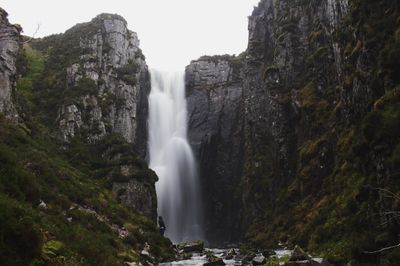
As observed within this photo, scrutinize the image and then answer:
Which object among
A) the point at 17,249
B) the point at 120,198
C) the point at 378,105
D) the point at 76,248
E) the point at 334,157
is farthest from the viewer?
the point at 120,198

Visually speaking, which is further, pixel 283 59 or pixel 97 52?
pixel 97 52

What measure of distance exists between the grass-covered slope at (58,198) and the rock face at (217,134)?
20.2 m

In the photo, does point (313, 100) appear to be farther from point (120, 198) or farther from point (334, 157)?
point (120, 198)

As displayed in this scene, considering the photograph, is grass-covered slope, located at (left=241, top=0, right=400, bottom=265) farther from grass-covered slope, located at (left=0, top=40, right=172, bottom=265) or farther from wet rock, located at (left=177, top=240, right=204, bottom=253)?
grass-covered slope, located at (left=0, top=40, right=172, bottom=265)

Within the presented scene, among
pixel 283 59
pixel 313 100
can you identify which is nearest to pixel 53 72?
pixel 283 59

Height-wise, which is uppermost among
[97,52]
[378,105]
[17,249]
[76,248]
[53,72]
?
[97,52]

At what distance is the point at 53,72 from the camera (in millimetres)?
72562

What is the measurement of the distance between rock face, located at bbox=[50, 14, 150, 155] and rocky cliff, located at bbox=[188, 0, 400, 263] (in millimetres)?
12267

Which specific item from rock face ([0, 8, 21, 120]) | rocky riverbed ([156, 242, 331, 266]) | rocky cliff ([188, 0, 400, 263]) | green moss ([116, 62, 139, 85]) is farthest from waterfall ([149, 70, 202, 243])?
rock face ([0, 8, 21, 120])

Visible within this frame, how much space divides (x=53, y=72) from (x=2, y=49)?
21.2 meters

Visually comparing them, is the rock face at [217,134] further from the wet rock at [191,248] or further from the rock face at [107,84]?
the wet rock at [191,248]

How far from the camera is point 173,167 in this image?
76125 mm

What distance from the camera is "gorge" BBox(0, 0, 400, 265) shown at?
25500mm

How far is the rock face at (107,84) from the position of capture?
207 feet
